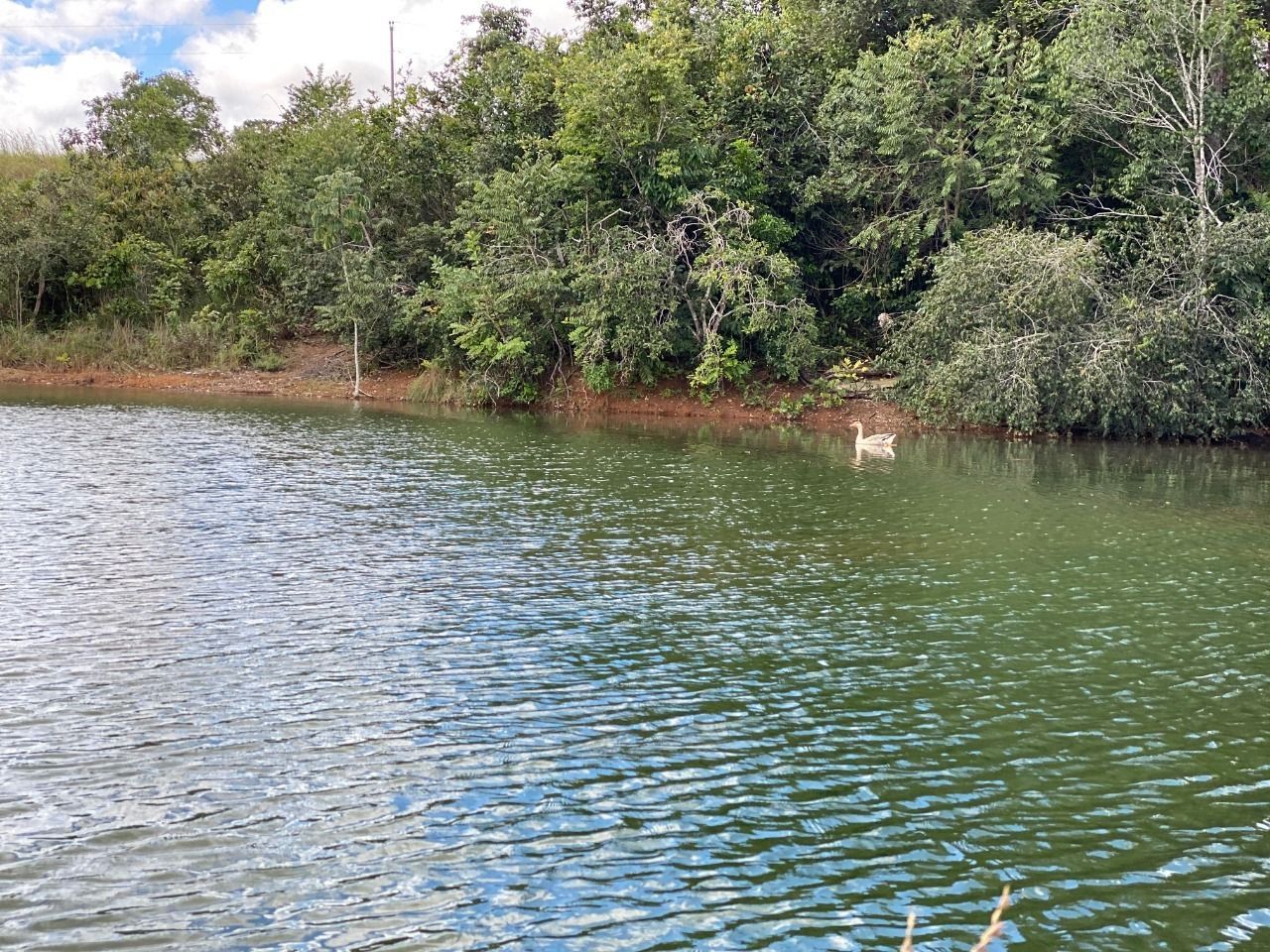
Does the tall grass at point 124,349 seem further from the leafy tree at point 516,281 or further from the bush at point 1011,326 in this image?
the bush at point 1011,326

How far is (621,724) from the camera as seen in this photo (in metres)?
10.1

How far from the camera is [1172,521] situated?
20688 mm

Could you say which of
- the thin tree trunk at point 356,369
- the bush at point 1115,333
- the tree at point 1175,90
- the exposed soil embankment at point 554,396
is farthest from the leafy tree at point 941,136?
the thin tree trunk at point 356,369

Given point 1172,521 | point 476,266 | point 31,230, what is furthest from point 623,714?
point 31,230

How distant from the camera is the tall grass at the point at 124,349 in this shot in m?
48.1

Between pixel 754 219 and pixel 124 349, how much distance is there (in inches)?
1168

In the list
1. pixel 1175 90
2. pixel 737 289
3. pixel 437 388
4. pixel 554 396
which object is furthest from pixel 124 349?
pixel 1175 90

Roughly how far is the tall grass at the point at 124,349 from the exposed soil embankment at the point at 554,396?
1.60 feet

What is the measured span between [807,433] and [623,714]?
26.0 metres

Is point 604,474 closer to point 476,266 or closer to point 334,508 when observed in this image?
point 334,508

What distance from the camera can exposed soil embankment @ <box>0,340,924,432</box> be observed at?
38125 mm

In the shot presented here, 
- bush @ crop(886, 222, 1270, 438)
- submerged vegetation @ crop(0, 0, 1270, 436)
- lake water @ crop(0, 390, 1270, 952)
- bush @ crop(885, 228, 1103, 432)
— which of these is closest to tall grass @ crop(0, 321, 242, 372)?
submerged vegetation @ crop(0, 0, 1270, 436)

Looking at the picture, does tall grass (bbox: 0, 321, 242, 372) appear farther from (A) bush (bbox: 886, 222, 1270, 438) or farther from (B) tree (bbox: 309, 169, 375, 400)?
(A) bush (bbox: 886, 222, 1270, 438)

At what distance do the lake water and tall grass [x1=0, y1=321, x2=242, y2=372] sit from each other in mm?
28918
